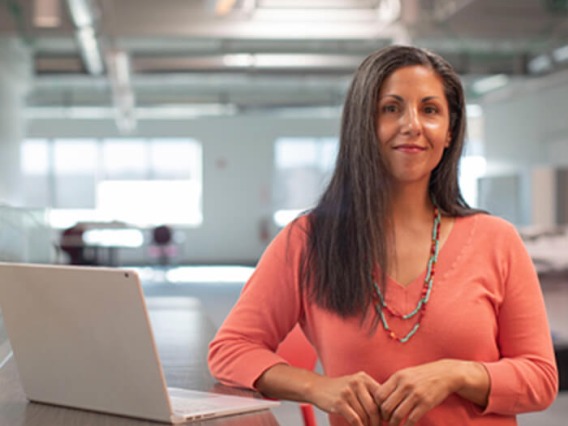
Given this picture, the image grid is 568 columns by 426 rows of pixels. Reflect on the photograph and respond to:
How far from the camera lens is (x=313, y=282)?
1.81 metres

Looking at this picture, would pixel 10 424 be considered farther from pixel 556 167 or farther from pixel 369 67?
pixel 556 167

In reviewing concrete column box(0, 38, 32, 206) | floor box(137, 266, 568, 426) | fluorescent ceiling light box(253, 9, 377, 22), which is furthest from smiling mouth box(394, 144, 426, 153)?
concrete column box(0, 38, 32, 206)

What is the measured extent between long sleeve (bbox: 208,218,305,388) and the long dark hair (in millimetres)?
43

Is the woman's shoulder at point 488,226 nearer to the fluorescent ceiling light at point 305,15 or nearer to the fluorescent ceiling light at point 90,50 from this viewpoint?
the fluorescent ceiling light at point 305,15

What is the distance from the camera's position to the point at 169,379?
1.95m

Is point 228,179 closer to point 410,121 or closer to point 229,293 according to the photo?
point 229,293

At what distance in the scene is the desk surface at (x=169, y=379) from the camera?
5.04 feet

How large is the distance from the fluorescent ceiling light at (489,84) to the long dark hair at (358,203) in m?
11.5

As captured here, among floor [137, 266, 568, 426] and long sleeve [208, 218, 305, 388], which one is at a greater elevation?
long sleeve [208, 218, 305, 388]

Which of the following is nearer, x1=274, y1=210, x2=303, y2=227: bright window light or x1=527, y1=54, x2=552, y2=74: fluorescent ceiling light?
x1=527, y1=54, x2=552, y2=74: fluorescent ceiling light

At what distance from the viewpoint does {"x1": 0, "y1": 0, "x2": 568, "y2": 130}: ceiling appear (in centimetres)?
866

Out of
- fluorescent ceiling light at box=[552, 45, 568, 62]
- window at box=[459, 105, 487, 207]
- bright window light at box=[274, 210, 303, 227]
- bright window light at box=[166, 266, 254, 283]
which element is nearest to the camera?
fluorescent ceiling light at box=[552, 45, 568, 62]

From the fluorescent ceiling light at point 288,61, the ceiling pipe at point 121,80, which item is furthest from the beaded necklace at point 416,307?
the fluorescent ceiling light at point 288,61

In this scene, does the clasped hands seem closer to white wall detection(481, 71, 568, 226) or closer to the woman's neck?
the woman's neck
